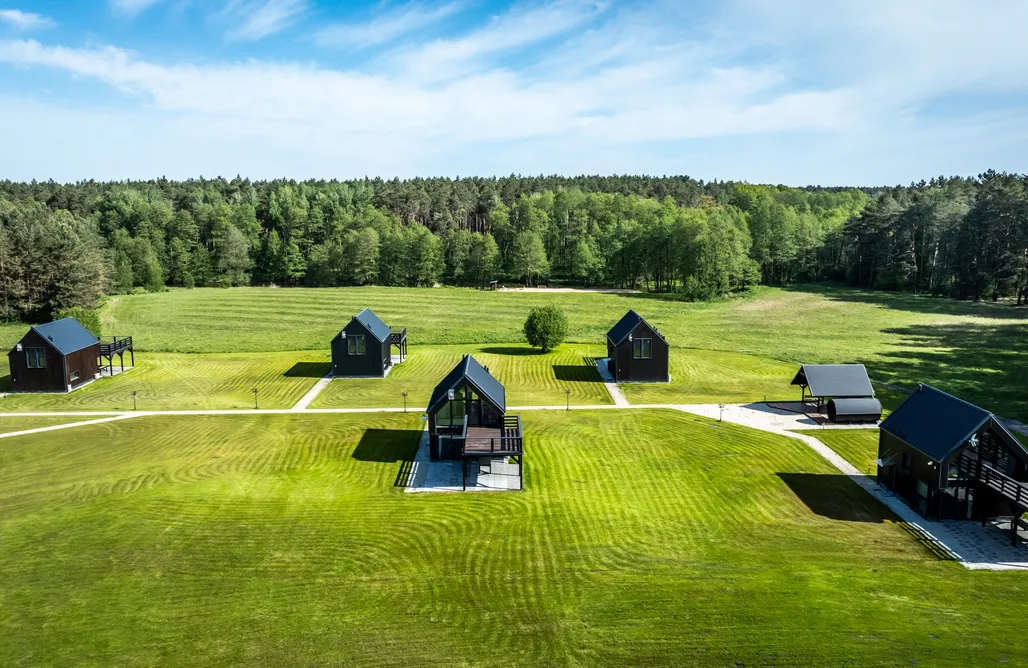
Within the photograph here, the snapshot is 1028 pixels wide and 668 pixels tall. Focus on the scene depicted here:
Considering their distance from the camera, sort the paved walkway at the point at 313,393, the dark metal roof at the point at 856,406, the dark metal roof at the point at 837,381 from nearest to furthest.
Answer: the dark metal roof at the point at 856,406, the dark metal roof at the point at 837,381, the paved walkway at the point at 313,393

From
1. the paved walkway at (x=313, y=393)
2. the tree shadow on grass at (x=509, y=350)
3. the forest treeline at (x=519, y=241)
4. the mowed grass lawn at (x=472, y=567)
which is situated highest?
the forest treeline at (x=519, y=241)

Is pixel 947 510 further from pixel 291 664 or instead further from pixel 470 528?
pixel 291 664

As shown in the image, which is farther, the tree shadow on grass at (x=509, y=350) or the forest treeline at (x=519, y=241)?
the forest treeline at (x=519, y=241)

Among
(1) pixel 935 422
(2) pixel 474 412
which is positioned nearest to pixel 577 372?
(2) pixel 474 412

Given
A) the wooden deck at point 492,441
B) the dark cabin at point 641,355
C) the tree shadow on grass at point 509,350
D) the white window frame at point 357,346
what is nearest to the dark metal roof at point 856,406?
the dark cabin at point 641,355

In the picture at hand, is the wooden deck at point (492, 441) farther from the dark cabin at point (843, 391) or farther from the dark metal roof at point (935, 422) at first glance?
the dark cabin at point (843, 391)

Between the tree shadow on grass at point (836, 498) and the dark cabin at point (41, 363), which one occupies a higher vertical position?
the dark cabin at point (41, 363)

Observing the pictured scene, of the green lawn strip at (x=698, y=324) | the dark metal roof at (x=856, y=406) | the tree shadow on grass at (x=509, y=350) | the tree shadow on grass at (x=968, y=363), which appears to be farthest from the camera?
the tree shadow on grass at (x=509, y=350)
